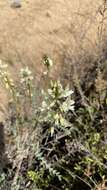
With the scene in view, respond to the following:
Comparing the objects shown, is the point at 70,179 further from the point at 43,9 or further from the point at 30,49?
the point at 43,9

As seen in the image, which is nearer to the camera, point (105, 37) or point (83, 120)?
point (83, 120)

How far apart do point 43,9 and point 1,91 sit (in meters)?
0.73

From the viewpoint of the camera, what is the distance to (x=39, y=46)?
3699 mm

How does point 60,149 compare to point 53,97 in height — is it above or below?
below

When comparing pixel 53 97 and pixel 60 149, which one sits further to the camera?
pixel 60 149

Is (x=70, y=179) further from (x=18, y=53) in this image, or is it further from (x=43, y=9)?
(x=43, y=9)

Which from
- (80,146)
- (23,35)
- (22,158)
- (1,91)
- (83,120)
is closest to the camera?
(80,146)

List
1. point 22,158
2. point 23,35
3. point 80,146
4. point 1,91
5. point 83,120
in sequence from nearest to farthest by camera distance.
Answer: point 80,146, point 22,158, point 83,120, point 1,91, point 23,35

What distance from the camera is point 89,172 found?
8.95 feet


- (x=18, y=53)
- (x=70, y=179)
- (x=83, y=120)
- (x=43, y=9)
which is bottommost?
(x=70, y=179)

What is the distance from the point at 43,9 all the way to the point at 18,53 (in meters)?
Result: 0.42

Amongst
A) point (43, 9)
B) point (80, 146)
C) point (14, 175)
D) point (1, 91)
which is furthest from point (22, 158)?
point (43, 9)

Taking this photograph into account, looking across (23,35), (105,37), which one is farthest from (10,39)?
(105,37)

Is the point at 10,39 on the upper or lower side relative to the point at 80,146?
upper
